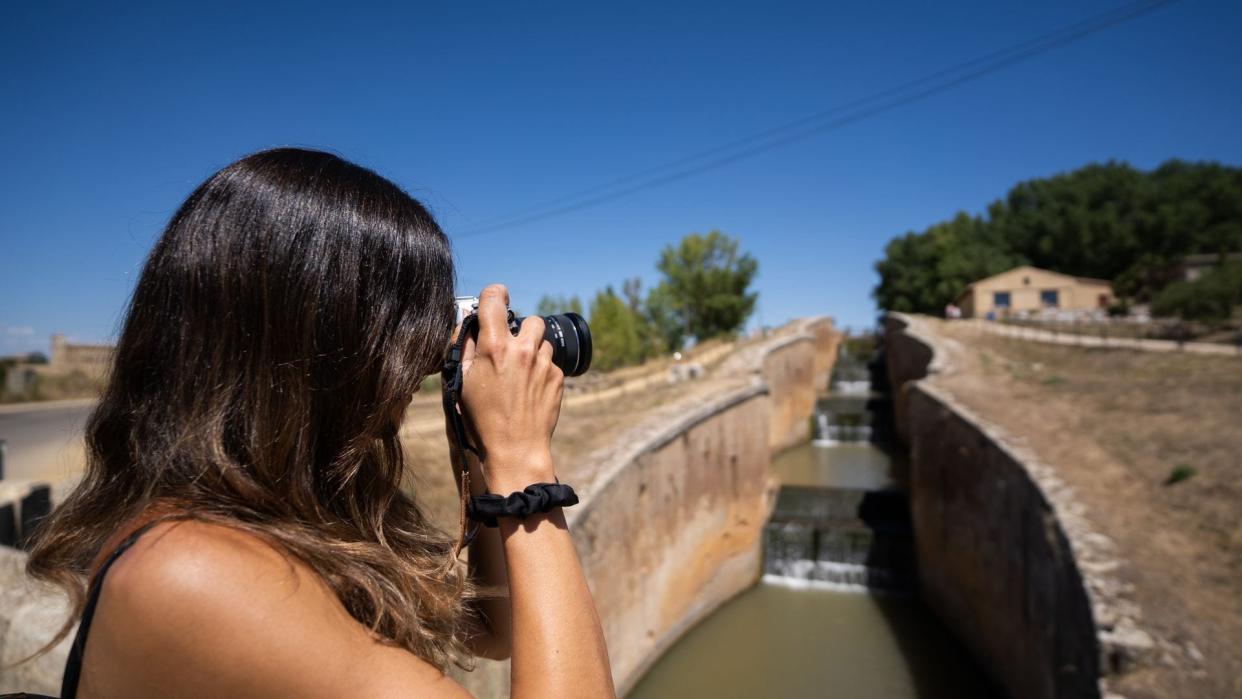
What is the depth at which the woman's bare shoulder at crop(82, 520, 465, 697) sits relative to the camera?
2.55 ft

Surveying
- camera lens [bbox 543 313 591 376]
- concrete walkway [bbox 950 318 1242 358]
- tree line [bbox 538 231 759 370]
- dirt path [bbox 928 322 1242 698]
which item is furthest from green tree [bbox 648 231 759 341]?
camera lens [bbox 543 313 591 376]

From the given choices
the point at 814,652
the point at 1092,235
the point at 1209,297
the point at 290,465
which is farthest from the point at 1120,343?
the point at 1092,235

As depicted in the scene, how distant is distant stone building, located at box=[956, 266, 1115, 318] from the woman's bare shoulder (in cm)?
3776

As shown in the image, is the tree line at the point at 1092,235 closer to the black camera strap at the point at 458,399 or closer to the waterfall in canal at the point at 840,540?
the waterfall in canal at the point at 840,540

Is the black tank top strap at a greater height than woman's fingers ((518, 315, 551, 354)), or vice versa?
woman's fingers ((518, 315, 551, 354))

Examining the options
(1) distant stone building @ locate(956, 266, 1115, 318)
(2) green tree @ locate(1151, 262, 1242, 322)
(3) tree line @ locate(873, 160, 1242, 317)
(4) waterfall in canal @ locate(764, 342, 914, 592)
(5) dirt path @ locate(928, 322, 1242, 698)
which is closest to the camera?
(5) dirt path @ locate(928, 322, 1242, 698)

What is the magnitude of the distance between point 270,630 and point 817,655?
1067 cm

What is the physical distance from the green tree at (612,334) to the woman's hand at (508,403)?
21.4 meters

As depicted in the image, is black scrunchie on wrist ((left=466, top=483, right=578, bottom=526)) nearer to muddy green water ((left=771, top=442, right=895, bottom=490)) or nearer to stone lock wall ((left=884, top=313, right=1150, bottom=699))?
stone lock wall ((left=884, top=313, right=1150, bottom=699))

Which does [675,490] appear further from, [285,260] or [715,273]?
[715,273]

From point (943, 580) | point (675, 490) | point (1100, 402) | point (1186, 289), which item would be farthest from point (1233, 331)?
Answer: point (675, 490)

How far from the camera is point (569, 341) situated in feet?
4.42

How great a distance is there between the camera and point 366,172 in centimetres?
117

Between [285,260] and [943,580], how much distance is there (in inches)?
446
